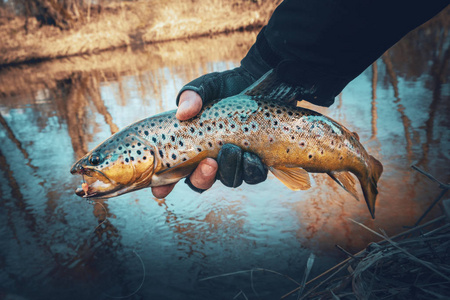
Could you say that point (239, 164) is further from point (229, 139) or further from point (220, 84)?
point (220, 84)

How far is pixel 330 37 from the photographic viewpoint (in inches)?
83.2

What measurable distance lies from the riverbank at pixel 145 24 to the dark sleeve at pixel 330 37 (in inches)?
1252

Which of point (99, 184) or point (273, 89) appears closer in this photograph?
point (99, 184)

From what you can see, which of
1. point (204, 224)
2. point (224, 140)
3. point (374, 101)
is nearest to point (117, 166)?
point (224, 140)

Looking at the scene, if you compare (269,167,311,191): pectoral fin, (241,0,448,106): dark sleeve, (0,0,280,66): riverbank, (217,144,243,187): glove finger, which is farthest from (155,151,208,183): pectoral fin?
(0,0,280,66): riverbank

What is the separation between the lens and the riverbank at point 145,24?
29.0 m

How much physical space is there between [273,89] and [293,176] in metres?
0.70

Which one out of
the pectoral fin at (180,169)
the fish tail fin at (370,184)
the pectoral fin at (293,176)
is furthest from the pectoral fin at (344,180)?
the pectoral fin at (180,169)

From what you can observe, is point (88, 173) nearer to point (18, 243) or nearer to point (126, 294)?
point (126, 294)

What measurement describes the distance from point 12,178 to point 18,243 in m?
1.97

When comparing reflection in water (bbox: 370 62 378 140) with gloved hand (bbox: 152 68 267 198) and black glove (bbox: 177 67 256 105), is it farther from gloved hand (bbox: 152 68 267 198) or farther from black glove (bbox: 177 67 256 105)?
gloved hand (bbox: 152 68 267 198)

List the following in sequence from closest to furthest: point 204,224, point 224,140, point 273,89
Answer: point 224,140, point 273,89, point 204,224

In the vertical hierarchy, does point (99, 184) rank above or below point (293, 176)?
above

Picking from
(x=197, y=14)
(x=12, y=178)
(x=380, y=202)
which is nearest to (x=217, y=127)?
(x=380, y=202)
